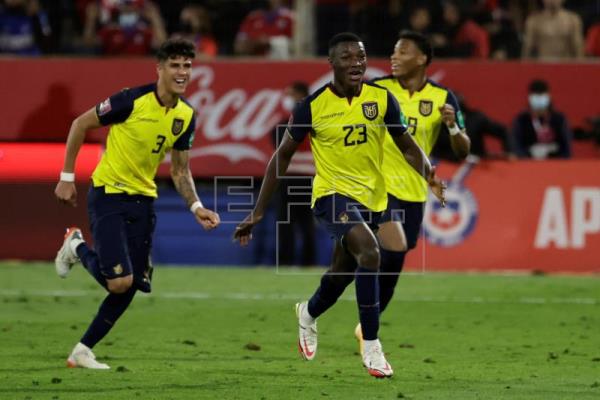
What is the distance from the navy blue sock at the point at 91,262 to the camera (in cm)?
1030

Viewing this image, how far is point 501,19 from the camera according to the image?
20.4 meters

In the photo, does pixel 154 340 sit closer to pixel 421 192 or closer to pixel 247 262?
pixel 421 192

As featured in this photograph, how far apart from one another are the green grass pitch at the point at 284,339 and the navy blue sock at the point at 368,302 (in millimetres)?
373

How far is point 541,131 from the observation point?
1845cm

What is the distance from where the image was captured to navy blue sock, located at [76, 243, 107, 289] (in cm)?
1030

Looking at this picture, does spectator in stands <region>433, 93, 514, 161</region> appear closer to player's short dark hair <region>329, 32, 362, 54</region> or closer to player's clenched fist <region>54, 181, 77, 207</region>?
player's short dark hair <region>329, 32, 362, 54</region>

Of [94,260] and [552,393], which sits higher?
[94,260]

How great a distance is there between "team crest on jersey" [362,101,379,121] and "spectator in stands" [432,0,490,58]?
9695 mm

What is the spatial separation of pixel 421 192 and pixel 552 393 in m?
3.05

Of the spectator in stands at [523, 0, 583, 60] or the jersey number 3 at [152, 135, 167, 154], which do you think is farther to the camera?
the spectator in stands at [523, 0, 583, 60]

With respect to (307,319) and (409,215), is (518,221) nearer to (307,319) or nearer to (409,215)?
(409,215)

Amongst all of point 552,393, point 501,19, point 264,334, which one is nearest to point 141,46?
point 501,19

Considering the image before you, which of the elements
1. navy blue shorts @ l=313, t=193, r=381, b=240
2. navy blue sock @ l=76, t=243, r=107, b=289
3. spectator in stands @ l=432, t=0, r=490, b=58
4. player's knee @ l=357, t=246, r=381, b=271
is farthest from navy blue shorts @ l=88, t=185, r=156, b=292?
spectator in stands @ l=432, t=0, r=490, b=58

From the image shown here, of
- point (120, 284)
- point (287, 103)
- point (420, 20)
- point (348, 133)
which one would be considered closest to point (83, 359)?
point (120, 284)
